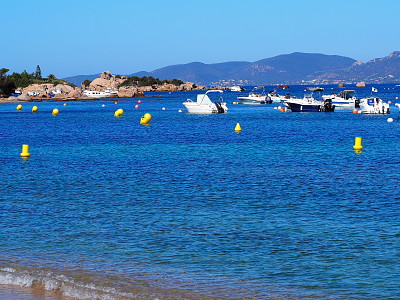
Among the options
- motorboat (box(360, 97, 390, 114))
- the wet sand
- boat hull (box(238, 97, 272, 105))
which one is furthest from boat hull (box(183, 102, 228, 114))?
the wet sand

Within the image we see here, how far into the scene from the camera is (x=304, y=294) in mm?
13914

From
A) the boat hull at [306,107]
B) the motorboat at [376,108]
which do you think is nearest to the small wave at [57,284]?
the motorboat at [376,108]

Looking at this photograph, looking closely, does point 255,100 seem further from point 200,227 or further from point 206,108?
point 200,227

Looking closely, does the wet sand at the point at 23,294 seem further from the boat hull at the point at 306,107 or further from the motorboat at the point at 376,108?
the boat hull at the point at 306,107

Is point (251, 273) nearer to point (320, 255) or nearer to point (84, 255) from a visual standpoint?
point (320, 255)

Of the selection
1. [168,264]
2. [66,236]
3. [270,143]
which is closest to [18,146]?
[270,143]

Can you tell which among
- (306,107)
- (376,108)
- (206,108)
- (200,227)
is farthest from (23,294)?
(306,107)

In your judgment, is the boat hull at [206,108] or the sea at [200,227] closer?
the sea at [200,227]

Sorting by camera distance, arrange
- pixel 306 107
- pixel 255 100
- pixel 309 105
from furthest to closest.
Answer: pixel 255 100 → pixel 306 107 → pixel 309 105

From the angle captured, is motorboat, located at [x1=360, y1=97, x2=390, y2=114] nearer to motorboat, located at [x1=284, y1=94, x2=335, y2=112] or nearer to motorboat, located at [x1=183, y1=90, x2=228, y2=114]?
Result: motorboat, located at [x1=284, y1=94, x2=335, y2=112]

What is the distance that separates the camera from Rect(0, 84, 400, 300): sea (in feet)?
47.8

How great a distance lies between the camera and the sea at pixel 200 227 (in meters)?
14.6

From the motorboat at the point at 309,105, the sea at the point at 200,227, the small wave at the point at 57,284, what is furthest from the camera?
the motorboat at the point at 309,105

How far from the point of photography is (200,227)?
20672mm
